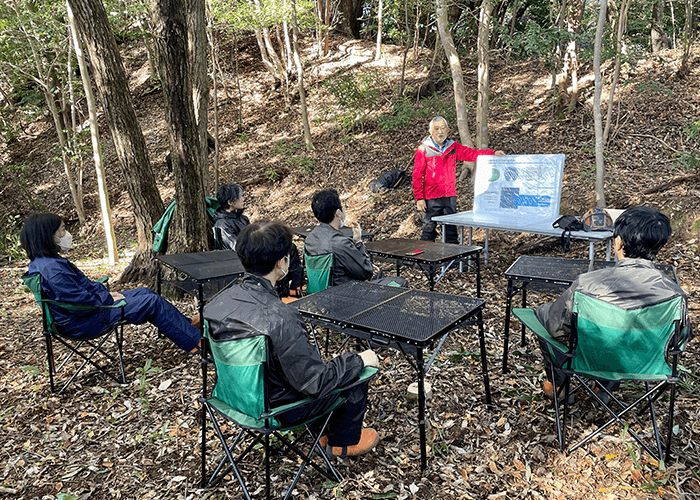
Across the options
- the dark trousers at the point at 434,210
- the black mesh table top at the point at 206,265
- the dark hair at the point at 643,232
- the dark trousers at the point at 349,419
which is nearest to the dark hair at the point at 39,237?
the black mesh table top at the point at 206,265

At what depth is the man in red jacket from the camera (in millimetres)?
5406

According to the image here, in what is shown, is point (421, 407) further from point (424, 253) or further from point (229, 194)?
point (229, 194)

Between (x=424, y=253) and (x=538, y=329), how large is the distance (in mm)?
1503

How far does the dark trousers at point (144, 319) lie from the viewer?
3291 millimetres

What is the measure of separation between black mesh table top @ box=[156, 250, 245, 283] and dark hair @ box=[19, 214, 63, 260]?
92 centimetres

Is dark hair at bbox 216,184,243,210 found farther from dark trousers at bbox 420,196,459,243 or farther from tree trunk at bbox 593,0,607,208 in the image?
tree trunk at bbox 593,0,607,208

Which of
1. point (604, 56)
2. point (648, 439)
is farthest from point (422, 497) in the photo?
point (604, 56)

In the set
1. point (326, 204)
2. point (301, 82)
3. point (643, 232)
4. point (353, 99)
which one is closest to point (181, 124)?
point (326, 204)

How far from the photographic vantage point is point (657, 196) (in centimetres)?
561

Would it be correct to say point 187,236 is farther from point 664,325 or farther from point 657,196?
point 657,196

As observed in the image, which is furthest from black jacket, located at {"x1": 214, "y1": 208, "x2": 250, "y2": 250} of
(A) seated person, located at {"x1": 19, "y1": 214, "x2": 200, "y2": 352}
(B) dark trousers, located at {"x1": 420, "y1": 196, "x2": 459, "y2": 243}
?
(B) dark trousers, located at {"x1": 420, "y1": 196, "x2": 459, "y2": 243}

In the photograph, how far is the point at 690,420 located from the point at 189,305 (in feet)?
15.1

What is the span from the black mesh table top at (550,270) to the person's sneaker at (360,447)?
149 cm

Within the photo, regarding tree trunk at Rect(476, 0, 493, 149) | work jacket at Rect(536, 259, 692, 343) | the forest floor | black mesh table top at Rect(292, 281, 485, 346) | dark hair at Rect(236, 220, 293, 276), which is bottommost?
the forest floor
